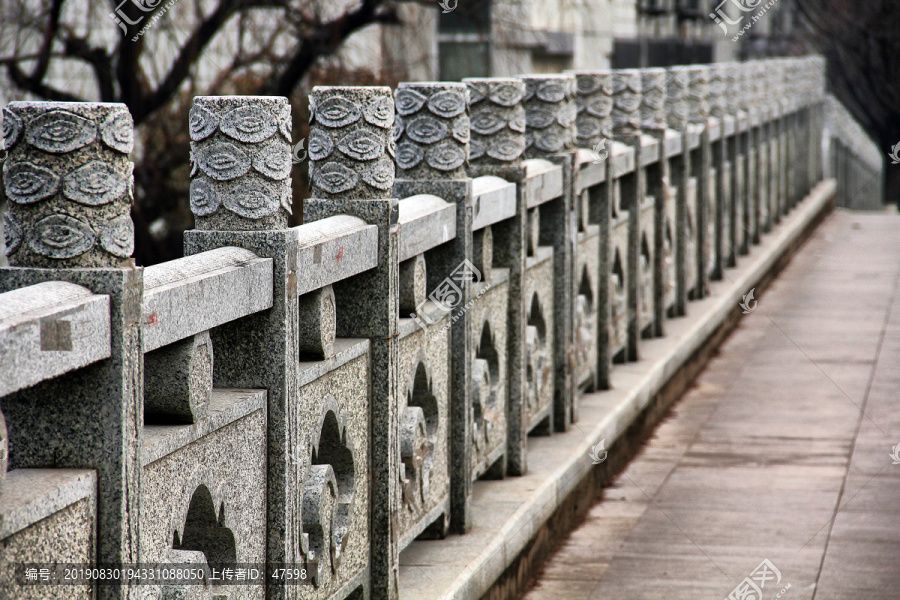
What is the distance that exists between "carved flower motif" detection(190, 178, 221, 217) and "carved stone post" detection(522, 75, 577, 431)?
358cm

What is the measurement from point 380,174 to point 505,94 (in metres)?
1.82

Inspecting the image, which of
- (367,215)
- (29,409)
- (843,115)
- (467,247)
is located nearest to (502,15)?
(467,247)

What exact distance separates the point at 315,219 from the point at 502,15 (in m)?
12.5

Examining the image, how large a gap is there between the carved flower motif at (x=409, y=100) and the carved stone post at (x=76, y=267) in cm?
236

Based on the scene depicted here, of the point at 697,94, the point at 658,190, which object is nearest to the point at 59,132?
the point at 658,190

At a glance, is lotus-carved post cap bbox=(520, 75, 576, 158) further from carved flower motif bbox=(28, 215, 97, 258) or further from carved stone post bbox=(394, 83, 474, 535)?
carved flower motif bbox=(28, 215, 97, 258)

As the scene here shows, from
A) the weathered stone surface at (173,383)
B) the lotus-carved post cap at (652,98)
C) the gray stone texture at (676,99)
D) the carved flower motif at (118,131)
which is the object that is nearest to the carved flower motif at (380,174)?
the weathered stone surface at (173,383)

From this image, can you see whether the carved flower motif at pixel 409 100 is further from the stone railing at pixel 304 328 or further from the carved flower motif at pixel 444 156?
the carved flower motif at pixel 444 156

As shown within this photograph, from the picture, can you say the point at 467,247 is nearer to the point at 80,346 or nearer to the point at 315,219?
the point at 315,219

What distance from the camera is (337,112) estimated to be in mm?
3844

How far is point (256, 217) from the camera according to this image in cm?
312

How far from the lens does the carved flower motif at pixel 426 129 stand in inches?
185

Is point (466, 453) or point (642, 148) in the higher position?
point (642, 148)

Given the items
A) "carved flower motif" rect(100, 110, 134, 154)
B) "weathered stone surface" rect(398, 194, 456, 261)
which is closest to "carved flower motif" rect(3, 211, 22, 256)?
"carved flower motif" rect(100, 110, 134, 154)
